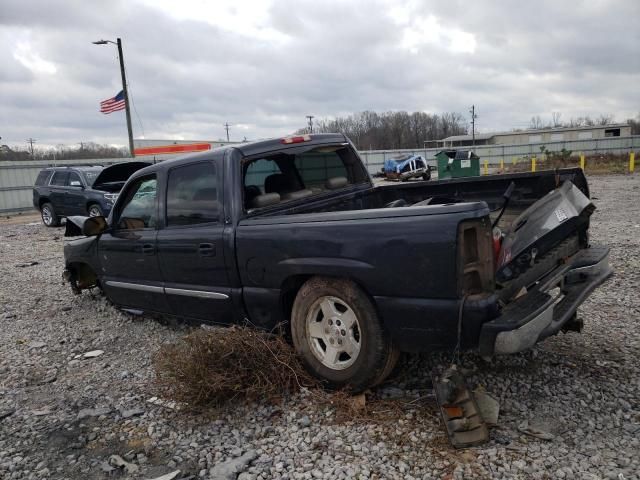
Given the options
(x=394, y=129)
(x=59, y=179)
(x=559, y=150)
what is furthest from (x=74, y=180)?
(x=394, y=129)

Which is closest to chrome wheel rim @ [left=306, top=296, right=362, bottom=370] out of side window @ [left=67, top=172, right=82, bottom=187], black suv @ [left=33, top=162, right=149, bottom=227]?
black suv @ [left=33, top=162, right=149, bottom=227]

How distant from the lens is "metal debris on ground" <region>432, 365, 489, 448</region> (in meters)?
2.71

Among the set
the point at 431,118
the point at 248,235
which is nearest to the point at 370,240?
the point at 248,235

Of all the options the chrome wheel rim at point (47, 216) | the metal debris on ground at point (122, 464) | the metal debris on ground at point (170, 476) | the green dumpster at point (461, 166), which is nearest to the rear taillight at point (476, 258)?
the metal debris on ground at point (170, 476)

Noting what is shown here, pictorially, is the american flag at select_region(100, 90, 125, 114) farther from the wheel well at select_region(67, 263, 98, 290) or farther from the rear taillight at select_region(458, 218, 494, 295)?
the rear taillight at select_region(458, 218, 494, 295)

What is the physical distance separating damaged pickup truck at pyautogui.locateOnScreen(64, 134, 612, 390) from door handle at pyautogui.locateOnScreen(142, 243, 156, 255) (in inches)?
0.4

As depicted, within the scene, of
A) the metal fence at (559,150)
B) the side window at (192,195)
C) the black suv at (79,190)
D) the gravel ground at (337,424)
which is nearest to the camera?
the gravel ground at (337,424)

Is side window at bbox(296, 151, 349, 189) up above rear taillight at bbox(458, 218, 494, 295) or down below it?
above

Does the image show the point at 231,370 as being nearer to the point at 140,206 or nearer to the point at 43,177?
the point at 140,206

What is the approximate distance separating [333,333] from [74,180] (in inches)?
538

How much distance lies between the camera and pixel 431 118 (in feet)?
329

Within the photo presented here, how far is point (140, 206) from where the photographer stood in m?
4.82

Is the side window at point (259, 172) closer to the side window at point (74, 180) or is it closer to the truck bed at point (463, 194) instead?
the truck bed at point (463, 194)

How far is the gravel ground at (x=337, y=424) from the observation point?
104 inches
